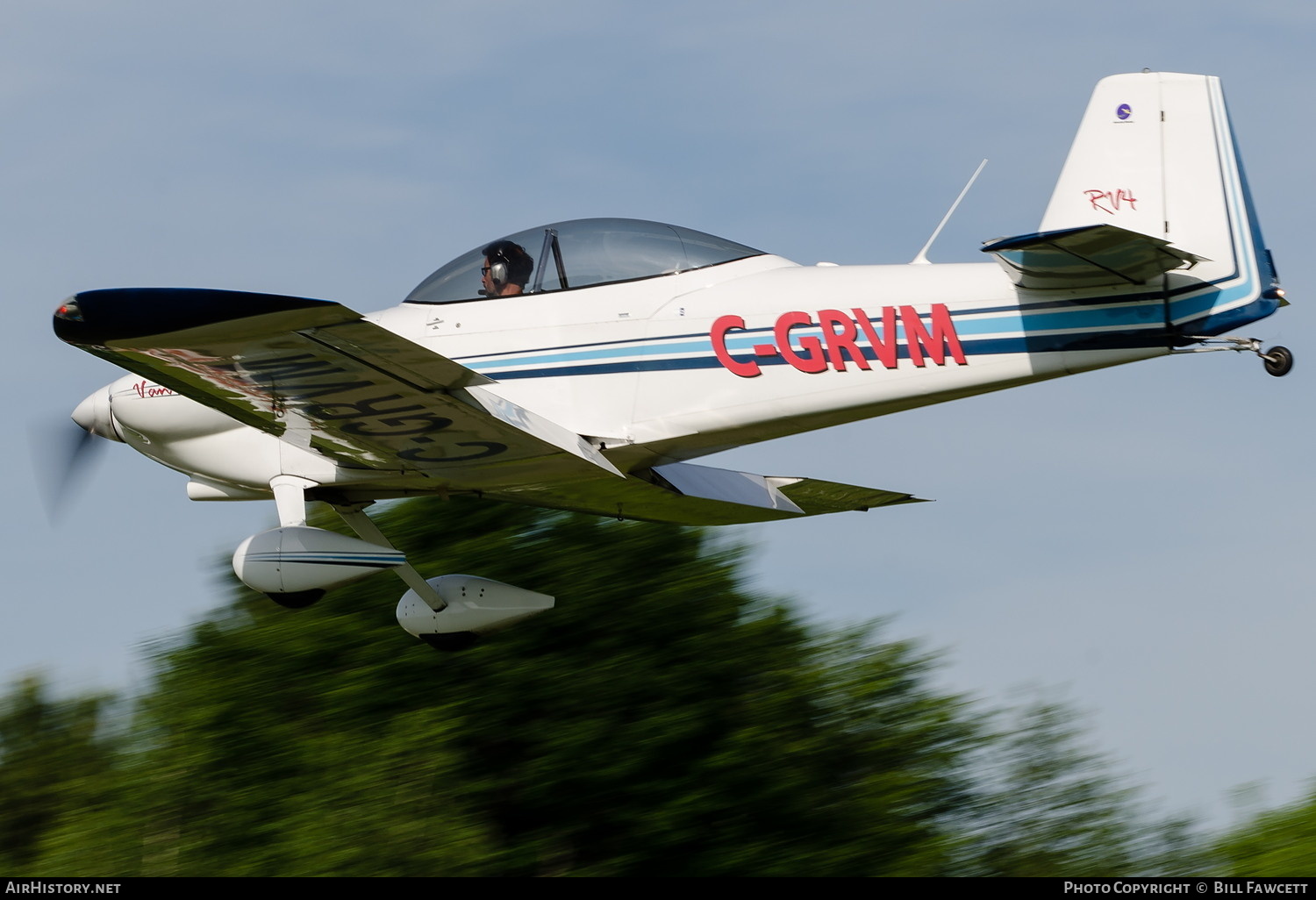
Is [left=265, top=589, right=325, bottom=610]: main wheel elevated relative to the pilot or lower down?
lower down

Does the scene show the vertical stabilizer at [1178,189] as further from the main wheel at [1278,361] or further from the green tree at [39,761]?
the green tree at [39,761]

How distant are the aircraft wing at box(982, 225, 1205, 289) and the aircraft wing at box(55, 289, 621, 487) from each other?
8.49 feet

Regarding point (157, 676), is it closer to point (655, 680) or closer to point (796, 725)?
point (655, 680)

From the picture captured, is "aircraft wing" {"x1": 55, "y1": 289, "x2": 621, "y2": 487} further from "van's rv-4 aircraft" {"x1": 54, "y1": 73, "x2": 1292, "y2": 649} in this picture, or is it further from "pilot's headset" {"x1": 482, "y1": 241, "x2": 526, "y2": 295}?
"pilot's headset" {"x1": 482, "y1": 241, "x2": 526, "y2": 295}

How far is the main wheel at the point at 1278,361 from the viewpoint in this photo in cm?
680

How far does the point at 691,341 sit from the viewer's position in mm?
8344

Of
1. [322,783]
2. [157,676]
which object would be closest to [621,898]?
[322,783]

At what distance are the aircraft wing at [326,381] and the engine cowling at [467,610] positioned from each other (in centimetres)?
117

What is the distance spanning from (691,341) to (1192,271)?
105 inches

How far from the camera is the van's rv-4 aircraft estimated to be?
7309 mm

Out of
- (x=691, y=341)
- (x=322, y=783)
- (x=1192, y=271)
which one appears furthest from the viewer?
(x=322, y=783)

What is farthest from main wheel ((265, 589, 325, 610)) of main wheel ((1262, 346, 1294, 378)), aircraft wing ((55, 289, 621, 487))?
main wheel ((1262, 346, 1294, 378))

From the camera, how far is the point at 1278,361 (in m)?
6.84

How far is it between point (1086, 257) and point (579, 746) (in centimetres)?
1146
